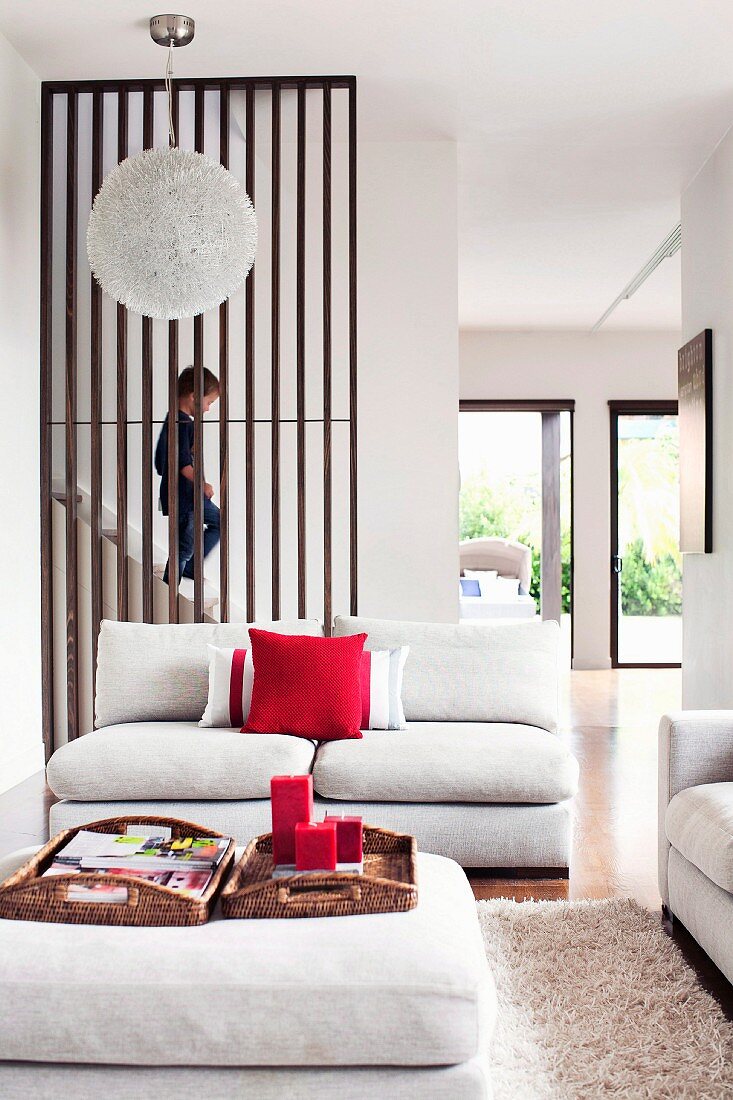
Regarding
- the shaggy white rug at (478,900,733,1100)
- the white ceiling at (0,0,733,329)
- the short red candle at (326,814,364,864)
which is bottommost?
the shaggy white rug at (478,900,733,1100)

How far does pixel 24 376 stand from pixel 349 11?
2.03 m

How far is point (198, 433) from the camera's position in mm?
4555

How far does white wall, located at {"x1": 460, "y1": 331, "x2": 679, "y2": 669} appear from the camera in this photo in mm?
9102

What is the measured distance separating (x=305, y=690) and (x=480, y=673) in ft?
2.13

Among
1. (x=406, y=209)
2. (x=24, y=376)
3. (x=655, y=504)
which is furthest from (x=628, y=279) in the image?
(x=24, y=376)

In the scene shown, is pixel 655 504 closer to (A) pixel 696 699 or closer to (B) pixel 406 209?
(A) pixel 696 699

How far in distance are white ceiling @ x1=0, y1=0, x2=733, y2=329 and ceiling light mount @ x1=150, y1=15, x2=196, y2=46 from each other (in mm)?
55

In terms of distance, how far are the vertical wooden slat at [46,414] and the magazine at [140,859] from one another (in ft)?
8.33

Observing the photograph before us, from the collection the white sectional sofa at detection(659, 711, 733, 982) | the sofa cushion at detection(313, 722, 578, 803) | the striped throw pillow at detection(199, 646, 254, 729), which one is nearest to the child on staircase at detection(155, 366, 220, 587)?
the striped throw pillow at detection(199, 646, 254, 729)

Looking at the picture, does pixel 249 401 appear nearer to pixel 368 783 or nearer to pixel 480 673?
pixel 480 673

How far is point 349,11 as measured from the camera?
3.90 meters

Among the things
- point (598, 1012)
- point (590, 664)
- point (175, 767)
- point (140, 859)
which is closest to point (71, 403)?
point (175, 767)

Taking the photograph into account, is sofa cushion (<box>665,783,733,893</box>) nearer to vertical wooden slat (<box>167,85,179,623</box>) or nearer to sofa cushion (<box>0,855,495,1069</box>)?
sofa cushion (<box>0,855,495,1069</box>)

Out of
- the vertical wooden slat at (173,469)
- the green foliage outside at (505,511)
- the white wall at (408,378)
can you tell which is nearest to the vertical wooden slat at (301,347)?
the vertical wooden slat at (173,469)
